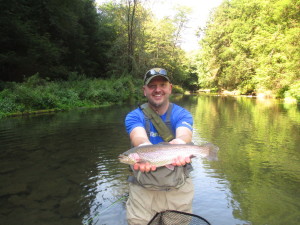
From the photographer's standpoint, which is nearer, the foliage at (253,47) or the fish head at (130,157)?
the fish head at (130,157)

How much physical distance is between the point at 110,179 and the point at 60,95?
17153 millimetres

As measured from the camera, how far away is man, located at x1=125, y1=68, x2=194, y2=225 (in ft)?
10.0

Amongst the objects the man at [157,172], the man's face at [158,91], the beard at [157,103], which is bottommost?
the man at [157,172]

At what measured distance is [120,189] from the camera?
620cm

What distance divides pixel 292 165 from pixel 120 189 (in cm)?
526

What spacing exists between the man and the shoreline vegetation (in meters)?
16.1

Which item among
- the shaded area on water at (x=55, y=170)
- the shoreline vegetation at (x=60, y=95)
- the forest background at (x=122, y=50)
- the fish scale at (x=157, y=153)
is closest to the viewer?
the fish scale at (x=157, y=153)

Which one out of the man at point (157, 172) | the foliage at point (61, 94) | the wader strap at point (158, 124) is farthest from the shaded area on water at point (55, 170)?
the foliage at point (61, 94)

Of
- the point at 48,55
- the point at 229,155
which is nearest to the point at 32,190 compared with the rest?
the point at 229,155

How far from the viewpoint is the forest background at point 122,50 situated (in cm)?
2286

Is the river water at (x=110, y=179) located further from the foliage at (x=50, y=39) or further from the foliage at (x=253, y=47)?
the foliage at (x=253, y=47)

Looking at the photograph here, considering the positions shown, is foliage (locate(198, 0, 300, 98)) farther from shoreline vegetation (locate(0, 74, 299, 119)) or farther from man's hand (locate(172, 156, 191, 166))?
man's hand (locate(172, 156, 191, 166))

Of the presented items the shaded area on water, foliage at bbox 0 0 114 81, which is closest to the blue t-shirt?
the shaded area on water

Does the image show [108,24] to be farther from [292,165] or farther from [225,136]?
[292,165]
